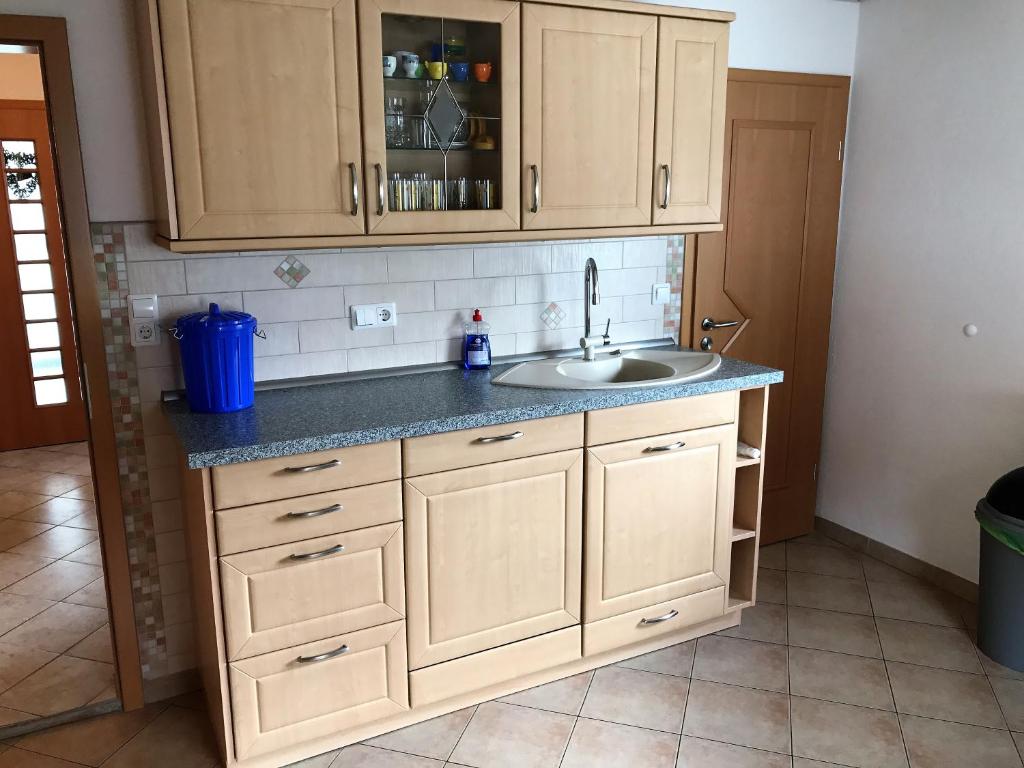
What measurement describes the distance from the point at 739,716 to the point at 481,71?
211cm

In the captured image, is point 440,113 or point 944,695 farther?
point 944,695

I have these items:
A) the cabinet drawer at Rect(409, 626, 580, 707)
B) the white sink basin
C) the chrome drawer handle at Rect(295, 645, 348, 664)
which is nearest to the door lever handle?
the white sink basin

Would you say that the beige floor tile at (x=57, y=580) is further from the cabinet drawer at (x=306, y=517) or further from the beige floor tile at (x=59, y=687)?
the cabinet drawer at (x=306, y=517)

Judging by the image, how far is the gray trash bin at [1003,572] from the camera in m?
2.74

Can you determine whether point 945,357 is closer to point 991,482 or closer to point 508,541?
point 991,482

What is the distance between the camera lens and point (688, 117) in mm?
2885

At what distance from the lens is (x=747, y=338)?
3609 millimetres

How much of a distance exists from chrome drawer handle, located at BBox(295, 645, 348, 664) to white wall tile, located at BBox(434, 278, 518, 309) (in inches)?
46.1

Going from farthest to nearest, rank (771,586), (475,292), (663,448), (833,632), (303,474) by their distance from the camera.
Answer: (771,586), (833,632), (475,292), (663,448), (303,474)

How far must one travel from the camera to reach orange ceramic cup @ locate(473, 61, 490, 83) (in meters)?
2.55

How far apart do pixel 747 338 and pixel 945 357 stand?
0.75 meters

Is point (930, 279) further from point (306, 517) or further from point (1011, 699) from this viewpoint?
point (306, 517)

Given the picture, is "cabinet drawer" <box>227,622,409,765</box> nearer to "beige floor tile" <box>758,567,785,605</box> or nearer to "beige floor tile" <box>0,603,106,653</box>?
"beige floor tile" <box>0,603,106,653</box>

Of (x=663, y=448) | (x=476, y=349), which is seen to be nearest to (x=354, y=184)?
(x=476, y=349)
